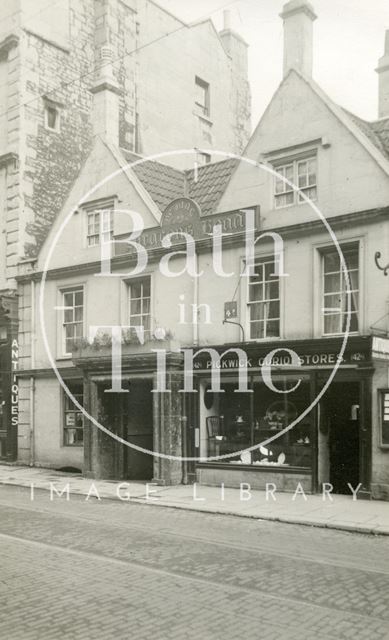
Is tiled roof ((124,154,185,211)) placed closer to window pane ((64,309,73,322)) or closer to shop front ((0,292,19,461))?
window pane ((64,309,73,322))

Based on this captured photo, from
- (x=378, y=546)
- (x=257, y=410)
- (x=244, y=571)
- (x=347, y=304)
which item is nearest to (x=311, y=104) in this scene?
(x=347, y=304)

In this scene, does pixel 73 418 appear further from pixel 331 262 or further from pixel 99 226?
pixel 331 262

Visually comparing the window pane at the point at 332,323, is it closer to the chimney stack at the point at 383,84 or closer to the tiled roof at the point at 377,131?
the tiled roof at the point at 377,131

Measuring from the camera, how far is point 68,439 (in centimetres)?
2080

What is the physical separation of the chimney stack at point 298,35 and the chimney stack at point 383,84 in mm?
2472

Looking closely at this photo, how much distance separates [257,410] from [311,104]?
24.1 feet

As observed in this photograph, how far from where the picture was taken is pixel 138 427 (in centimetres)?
1947

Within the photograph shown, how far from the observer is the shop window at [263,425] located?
15562mm

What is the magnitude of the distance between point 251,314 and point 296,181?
339 centimetres

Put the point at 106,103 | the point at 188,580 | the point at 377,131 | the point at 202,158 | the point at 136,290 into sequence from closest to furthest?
the point at 188,580, the point at 377,131, the point at 136,290, the point at 106,103, the point at 202,158

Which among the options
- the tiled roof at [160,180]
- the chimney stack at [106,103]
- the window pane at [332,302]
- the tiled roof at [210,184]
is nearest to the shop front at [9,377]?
the tiled roof at [160,180]

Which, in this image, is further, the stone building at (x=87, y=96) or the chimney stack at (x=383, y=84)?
the stone building at (x=87, y=96)

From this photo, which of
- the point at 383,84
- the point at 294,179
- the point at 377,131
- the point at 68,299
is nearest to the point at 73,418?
the point at 68,299

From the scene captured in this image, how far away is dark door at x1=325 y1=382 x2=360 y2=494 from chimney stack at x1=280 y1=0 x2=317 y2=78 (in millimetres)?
7791
